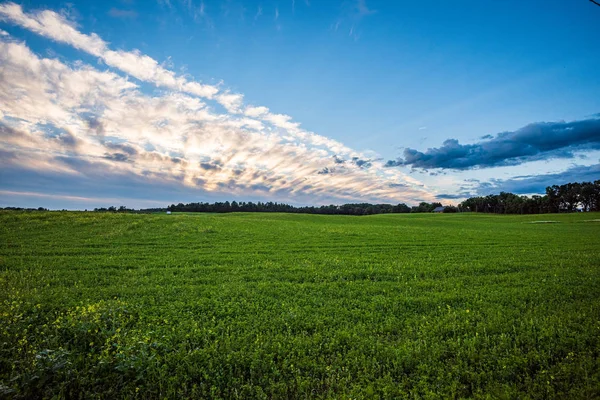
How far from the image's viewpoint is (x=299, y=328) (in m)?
9.41

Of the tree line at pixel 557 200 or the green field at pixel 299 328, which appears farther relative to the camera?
the tree line at pixel 557 200

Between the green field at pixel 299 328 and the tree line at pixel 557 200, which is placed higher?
the tree line at pixel 557 200

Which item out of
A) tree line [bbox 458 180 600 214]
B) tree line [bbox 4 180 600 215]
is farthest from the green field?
tree line [bbox 458 180 600 214]

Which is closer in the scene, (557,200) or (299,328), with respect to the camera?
(299,328)

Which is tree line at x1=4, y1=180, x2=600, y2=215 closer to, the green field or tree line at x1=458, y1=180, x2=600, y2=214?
tree line at x1=458, y1=180, x2=600, y2=214

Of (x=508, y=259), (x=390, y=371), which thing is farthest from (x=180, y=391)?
(x=508, y=259)

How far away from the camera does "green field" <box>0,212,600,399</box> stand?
667cm

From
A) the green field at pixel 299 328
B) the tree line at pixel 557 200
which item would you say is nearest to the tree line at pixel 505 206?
the tree line at pixel 557 200

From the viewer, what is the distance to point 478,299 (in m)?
12.1

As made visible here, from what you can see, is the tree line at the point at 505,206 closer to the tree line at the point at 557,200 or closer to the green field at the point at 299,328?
the tree line at the point at 557,200

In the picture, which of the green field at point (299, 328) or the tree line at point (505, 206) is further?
the tree line at point (505, 206)

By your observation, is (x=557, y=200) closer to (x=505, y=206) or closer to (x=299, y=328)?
(x=505, y=206)

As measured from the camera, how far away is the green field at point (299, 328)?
6.67 meters

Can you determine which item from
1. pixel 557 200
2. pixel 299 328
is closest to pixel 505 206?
pixel 557 200
